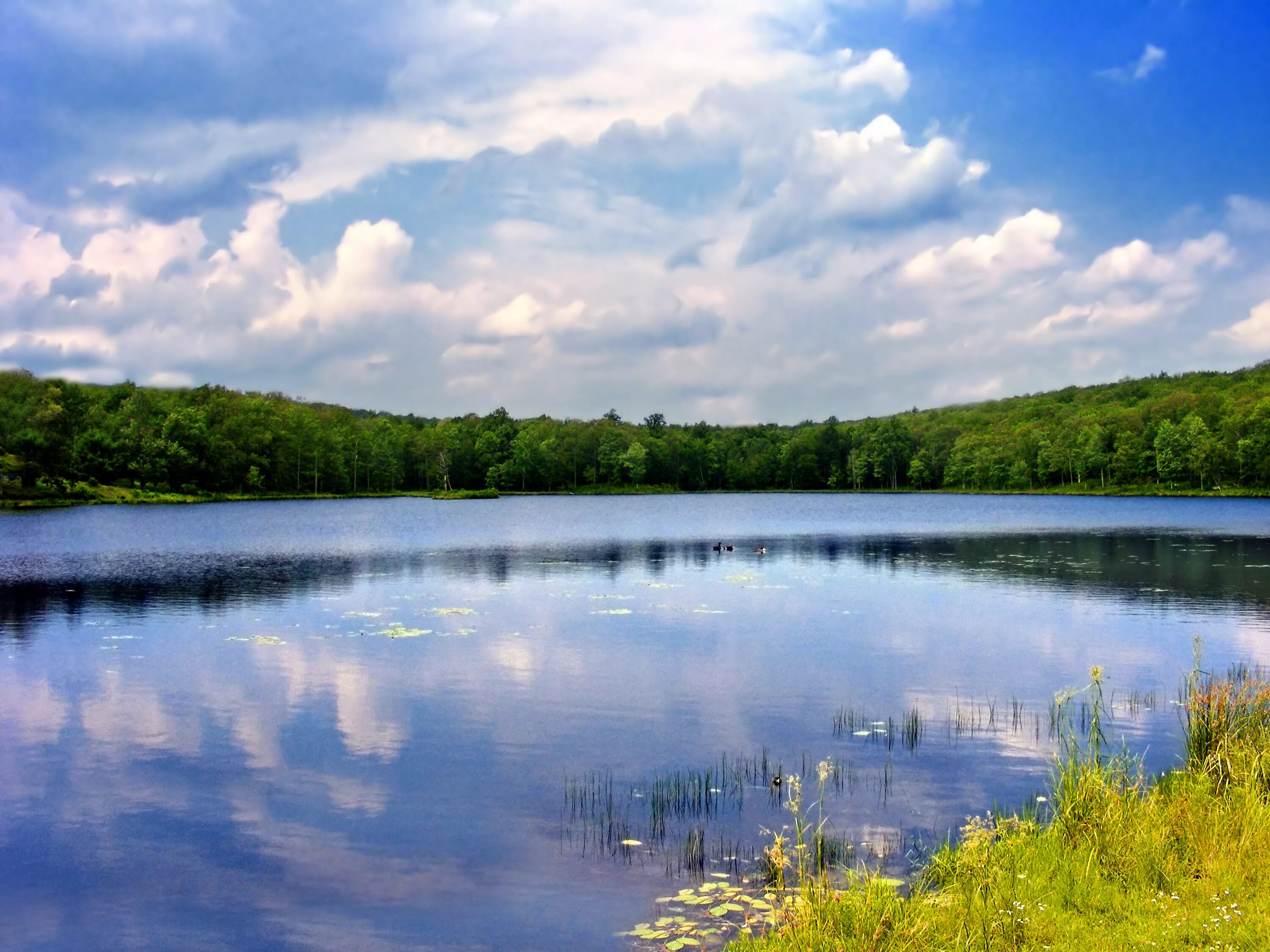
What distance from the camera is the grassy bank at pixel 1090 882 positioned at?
762 centimetres

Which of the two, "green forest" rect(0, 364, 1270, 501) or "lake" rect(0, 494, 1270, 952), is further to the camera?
"green forest" rect(0, 364, 1270, 501)

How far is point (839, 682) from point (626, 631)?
8.30 metres

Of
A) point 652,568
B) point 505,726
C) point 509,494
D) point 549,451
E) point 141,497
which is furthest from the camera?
point 549,451

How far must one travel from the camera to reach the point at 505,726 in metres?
17.5

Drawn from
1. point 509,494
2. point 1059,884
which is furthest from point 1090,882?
point 509,494

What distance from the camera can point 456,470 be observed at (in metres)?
169

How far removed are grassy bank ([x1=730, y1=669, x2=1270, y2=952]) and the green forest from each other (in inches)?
4584

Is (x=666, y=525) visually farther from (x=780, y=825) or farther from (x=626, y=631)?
(x=780, y=825)

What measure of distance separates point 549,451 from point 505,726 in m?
159

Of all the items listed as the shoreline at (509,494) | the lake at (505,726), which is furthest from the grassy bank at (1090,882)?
the shoreline at (509,494)

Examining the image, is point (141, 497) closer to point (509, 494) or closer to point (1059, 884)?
point (509, 494)

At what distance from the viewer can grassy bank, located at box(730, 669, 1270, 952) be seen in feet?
25.0

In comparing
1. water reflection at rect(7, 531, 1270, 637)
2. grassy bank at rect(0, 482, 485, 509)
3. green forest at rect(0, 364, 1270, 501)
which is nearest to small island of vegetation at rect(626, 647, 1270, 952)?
water reflection at rect(7, 531, 1270, 637)

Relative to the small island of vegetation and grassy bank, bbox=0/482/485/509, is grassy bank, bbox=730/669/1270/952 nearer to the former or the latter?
the small island of vegetation
